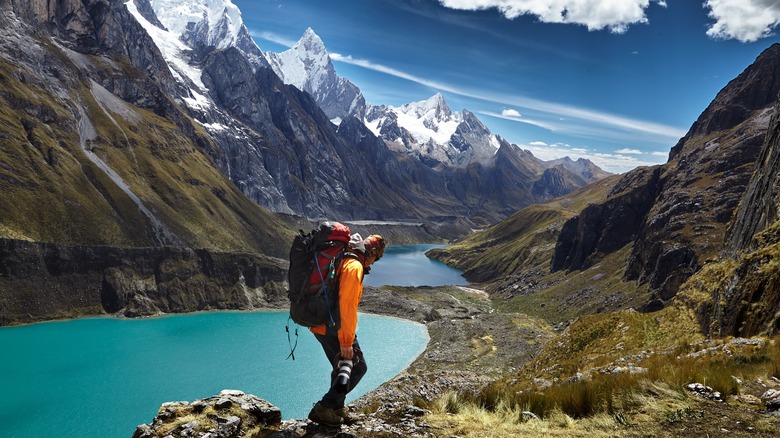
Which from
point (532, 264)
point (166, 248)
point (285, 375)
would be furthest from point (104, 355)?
point (532, 264)

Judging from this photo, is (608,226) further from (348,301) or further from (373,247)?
(348,301)

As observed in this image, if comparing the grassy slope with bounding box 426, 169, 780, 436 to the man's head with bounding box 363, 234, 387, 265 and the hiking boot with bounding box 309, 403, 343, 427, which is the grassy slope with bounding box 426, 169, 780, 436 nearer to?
the hiking boot with bounding box 309, 403, 343, 427

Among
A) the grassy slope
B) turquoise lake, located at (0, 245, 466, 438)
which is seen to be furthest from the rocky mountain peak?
the grassy slope

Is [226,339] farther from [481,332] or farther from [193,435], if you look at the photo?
[193,435]

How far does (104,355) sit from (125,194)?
7947 centimetres

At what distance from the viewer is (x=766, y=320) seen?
53.5 feet

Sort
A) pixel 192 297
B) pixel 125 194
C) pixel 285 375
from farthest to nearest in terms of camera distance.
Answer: pixel 125 194
pixel 192 297
pixel 285 375

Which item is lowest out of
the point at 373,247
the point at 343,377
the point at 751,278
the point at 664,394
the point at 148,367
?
the point at 148,367

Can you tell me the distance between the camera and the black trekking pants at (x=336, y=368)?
891 cm

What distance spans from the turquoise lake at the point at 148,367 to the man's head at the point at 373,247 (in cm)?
4838

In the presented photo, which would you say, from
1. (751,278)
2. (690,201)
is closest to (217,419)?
(751,278)

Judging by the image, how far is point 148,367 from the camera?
72312 millimetres

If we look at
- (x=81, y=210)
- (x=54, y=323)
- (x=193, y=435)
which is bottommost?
(x=54, y=323)

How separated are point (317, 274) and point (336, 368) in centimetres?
200
